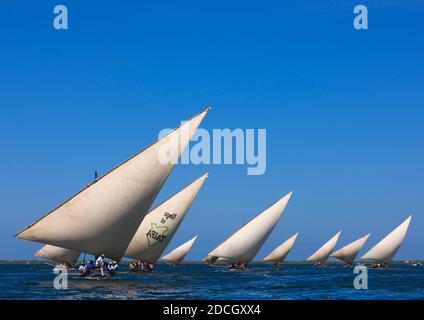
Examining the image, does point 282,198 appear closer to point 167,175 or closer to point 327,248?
point 167,175

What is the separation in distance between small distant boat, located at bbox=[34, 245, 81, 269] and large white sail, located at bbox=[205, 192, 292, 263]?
25.2 m

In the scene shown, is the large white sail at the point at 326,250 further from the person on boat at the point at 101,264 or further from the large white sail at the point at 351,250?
the person on boat at the point at 101,264

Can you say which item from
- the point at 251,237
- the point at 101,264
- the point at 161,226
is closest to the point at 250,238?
the point at 251,237

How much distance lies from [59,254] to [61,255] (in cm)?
49

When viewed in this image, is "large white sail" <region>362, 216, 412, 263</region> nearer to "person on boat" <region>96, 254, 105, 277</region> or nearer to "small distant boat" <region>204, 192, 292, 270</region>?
"small distant boat" <region>204, 192, 292, 270</region>

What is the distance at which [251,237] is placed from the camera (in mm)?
105500

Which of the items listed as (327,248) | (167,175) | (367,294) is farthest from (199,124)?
(327,248)

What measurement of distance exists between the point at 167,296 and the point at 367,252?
324 feet

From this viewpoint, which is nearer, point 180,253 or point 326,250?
point 180,253

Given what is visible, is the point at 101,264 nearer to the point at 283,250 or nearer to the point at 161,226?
the point at 161,226

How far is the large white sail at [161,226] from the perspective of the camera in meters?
75.0

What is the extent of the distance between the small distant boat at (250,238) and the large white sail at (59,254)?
82.9ft

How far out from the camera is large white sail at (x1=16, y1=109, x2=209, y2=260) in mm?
51312

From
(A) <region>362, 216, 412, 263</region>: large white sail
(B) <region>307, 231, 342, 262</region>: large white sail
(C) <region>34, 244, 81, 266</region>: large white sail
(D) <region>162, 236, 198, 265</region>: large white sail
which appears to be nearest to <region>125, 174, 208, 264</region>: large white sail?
(C) <region>34, 244, 81, 266</region>: large white sail
